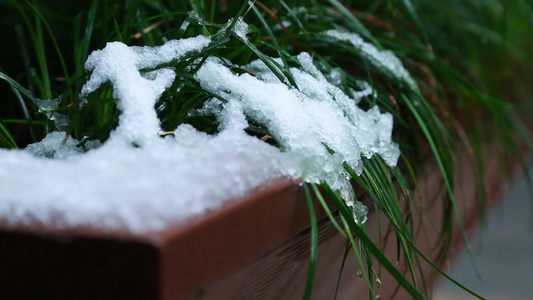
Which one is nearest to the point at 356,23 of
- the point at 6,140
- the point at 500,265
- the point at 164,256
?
the point at 6,140

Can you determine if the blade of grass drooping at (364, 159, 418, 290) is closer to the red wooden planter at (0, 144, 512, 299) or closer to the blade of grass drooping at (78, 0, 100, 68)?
the red wooden planter at (0, 144, 512, 299)

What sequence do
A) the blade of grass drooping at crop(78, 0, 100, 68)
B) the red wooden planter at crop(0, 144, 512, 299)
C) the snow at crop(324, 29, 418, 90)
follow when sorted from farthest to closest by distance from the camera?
the snow at crop(324, 29, 418, 90) → the blade of grass drooping at crop(78, 0, 100, 68) → the red wooden planter at crop(0, 144, 512, 299)

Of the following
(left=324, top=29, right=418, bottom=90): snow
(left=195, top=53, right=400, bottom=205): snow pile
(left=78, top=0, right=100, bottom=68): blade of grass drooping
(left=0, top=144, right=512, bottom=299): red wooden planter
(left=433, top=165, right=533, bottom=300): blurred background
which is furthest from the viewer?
(left=433, top=165, right=533, bottom=300): blurred background

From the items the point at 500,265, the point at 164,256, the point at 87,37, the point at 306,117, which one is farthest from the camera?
the point at 500,265

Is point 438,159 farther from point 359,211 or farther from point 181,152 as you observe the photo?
point 181,152

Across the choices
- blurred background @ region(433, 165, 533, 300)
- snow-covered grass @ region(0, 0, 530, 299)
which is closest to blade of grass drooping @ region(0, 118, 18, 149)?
snow-covered grass @ region(0, 0, 530, 299)

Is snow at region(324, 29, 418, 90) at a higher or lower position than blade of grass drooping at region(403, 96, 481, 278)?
higher

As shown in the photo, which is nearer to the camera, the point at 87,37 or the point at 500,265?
the point at 87,37
